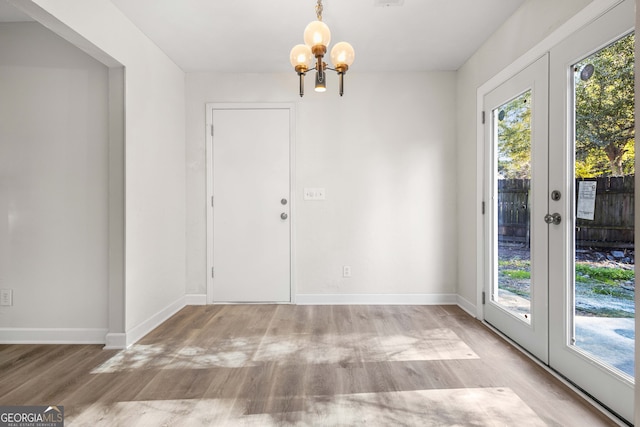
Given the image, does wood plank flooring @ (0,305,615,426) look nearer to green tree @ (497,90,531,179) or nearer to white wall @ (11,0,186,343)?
white wall @ (11,0,186,343)

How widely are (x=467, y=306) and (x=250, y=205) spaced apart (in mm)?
2388

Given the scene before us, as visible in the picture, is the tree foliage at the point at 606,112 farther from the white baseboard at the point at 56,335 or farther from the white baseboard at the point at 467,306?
the white baseboard at the point at 56,335

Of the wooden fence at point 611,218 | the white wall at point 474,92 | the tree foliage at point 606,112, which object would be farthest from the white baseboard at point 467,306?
the tree foliage at point 606,112

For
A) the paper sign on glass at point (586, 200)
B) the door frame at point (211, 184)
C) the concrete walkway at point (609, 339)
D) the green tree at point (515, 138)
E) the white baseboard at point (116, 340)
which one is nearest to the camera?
the concrete walkway at point (609, 339)

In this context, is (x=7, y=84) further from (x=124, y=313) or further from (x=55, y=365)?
(x=55, y=365)

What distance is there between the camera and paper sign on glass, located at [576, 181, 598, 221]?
1.75 metres

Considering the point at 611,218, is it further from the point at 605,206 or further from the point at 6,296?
the point at 6,296

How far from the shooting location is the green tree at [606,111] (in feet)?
5.20

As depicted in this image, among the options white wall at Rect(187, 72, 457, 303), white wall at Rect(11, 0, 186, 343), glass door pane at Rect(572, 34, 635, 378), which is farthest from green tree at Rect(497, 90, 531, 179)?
white wall at Rect(11, 0, 186, 343)

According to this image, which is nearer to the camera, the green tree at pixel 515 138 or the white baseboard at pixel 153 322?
the green tree at pixel 515 138

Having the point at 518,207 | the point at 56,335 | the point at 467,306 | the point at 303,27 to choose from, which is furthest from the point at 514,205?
the point at 56,335

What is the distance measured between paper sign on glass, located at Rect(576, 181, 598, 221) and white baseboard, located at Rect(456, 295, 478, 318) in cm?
151

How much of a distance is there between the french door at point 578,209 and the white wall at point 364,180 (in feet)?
3.31

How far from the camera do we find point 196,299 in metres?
3.51
